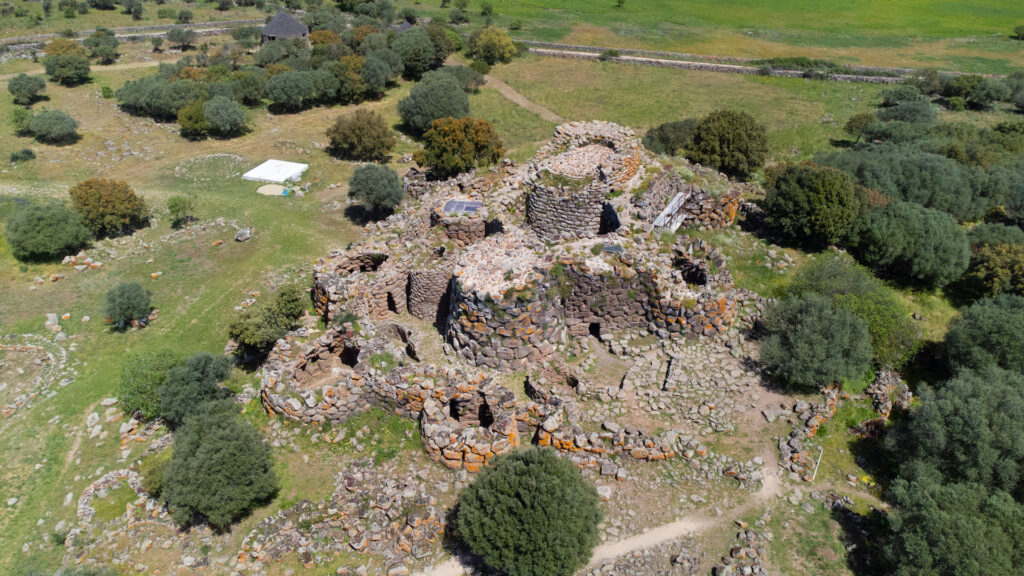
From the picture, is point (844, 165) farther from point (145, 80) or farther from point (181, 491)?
point (145, 80)

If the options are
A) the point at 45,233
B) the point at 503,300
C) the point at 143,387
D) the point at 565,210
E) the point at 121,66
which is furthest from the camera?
the point at 121,66

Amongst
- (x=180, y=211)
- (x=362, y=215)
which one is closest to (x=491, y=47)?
(x=362, y=215)

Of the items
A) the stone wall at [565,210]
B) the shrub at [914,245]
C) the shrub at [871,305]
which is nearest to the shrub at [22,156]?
the stone wall at [565,210]

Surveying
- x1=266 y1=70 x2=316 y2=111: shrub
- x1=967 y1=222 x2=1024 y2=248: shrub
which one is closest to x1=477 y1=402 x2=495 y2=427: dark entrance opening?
x1=967 y1=222 x2=1024 y2=248: shrub

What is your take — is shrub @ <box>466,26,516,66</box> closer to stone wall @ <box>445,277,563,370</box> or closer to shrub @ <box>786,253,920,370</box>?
shrub @ <box>786,253,920,370</box>

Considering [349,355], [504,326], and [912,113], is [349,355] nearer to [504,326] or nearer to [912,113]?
[504,326]

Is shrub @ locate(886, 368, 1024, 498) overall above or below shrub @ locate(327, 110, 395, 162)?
below

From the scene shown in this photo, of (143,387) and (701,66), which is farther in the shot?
(701,66)
